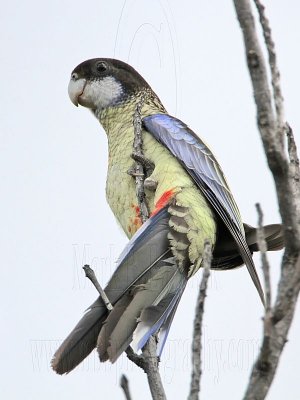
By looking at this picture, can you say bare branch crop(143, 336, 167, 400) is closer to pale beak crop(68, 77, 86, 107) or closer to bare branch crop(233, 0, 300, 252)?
bare branch crop(233, 0, 300, 252)

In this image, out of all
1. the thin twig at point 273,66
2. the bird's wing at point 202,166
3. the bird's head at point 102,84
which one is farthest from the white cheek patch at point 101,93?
the thin twig at point 273,66

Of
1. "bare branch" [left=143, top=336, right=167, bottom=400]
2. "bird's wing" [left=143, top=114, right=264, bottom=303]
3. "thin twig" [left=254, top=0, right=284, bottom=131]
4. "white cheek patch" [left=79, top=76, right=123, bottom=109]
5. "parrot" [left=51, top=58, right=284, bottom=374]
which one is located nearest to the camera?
"thin twig" [left=254, top=0, right=284, bottom=131]

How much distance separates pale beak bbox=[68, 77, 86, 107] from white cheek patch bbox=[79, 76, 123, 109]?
30 mm

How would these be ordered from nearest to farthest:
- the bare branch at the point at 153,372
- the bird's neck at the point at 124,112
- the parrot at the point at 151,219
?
1. the bare branch at the point at 153,372
2. the parrot at the point at 151,219
3. the bird's neck at the point at 124,112

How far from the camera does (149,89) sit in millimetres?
5461

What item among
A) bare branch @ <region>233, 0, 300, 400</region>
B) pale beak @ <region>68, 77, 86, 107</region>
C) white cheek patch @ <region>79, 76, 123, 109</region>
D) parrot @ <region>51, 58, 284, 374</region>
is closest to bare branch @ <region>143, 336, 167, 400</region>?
parrot @ <region>51, 58, 284, 374</region>

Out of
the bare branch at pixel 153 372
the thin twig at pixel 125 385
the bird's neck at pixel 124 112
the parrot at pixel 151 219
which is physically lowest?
the bare branch at pixel 153 372

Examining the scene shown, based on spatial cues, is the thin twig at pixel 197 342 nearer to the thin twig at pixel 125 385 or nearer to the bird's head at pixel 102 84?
the thin twig at pixel 125 385

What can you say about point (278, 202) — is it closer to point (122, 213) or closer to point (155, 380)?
point (155, 380)

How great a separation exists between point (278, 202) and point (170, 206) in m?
2.15

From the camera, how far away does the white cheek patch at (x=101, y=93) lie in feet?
17.2

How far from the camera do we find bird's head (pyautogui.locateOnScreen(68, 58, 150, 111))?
5.25m

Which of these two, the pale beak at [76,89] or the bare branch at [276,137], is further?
the pale beak at [76,89]

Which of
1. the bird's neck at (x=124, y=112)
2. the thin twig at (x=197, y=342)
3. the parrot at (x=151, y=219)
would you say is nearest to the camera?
the thin twig at (x=197, y=342)
